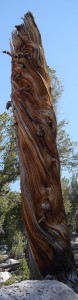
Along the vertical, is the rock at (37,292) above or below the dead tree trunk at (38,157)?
below

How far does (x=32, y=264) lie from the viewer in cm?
419

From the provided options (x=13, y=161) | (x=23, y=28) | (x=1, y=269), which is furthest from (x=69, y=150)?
(x=23, y=28)

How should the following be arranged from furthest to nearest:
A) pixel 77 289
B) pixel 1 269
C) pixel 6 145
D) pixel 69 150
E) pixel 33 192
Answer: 1. pixel 1 269
2. pixel 69 150
3. pixel 6 145
4. pixel 33 192
5. pixel 77 289

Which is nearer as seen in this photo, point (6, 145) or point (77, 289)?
point (77, 289)

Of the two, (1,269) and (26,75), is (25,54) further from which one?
(1,269)

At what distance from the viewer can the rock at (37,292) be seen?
9.19 ft

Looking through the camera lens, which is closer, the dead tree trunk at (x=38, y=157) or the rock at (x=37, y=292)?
the rock at (x=37, y=292)

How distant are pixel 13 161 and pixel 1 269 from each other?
34.3 ft

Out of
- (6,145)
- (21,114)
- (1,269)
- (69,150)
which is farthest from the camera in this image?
(1,269)

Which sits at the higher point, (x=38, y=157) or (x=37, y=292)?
Answer: (x=38, y=157)

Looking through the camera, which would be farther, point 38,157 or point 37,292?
point 38,157

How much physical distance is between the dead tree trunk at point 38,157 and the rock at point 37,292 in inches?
37.7

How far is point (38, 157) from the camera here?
4281mm

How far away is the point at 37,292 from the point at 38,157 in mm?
1674
